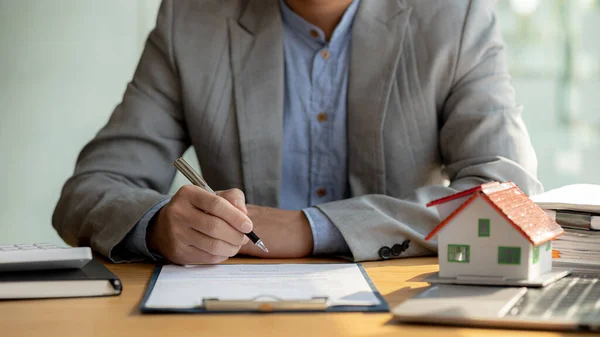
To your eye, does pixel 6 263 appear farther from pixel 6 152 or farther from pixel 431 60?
pixel 6 152

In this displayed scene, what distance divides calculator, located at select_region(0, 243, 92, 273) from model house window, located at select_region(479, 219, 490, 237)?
1.75ft

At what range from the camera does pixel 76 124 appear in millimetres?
3678

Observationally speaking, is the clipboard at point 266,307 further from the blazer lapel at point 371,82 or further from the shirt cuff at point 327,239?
the blazer lapel at point 371,82

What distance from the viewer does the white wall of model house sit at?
1043 millimetres

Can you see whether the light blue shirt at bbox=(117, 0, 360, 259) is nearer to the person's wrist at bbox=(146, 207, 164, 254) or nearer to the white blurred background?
the person's wrist at bbox=(146, 207, 164, 254)

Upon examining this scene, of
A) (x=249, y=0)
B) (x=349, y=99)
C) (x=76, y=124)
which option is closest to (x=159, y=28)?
(x=249, y=0)

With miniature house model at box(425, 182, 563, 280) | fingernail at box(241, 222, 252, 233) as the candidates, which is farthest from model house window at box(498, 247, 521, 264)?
fingernail at box(241, 222, 252, 233)

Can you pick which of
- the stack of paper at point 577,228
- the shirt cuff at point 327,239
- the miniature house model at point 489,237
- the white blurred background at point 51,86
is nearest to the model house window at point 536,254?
the miniature house model at point 489,237

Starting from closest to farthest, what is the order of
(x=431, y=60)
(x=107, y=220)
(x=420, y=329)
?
(x=420, y=329) < (x=107, y=220) < (x=431, y=60)

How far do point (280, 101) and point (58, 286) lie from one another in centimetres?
83

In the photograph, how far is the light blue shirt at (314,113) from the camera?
183 centimetres

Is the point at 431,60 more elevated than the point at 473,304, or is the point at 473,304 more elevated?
the point at 431,60

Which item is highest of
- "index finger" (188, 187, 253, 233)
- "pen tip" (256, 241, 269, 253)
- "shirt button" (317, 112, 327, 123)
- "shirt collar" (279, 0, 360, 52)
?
"shirt collar" (279, 0, 360, 52)

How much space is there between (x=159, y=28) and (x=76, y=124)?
1967 millimetres
